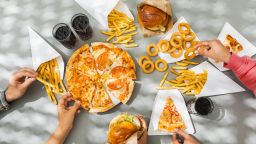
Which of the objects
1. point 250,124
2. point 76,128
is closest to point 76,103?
point 76,128

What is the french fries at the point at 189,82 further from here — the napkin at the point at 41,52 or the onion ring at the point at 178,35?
the napkin at the point at 41,52

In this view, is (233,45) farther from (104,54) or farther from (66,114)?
(66,114)

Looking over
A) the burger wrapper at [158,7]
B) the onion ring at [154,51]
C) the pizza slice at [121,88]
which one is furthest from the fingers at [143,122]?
the burger wrapper at [158,7]

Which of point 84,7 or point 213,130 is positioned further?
point 84,7

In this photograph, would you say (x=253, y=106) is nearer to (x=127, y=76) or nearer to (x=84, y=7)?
(x=127, y=76)

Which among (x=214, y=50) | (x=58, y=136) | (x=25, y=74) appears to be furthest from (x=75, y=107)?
(x=214, y=50)

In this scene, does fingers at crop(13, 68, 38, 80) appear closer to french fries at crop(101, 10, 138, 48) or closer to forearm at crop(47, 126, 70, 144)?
forearm at crop(47, 126, 70, 144)

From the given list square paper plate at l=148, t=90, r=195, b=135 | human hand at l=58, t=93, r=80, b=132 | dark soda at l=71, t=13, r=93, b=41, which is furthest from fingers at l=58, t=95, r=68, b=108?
square paper plate at l=148, t=90, r=195, b=135
